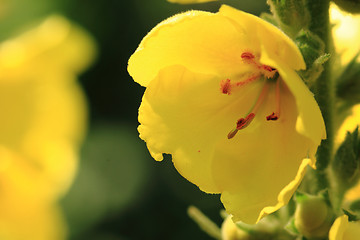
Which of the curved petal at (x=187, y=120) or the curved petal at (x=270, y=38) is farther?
the curved petal at (x=187, y=120)

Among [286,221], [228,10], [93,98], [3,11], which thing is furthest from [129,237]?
[228,10]

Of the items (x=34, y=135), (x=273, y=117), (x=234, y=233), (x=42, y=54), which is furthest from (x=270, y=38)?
(x=34, y=135)

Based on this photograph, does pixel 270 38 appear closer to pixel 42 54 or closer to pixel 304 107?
pixel 304 107

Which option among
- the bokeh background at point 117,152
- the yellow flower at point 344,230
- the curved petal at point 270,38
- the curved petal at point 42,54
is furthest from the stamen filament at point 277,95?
the bokeh background at point 117,152

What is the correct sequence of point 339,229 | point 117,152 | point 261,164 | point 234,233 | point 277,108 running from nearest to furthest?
point 339,229 < point 261,164 < point 277,108 < point 234,233 < point 117,152

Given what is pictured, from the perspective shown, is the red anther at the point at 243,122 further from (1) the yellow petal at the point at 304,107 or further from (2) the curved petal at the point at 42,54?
(2) the curved petal at the point at 42,54

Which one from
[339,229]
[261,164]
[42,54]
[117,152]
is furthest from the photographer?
[117,152]
